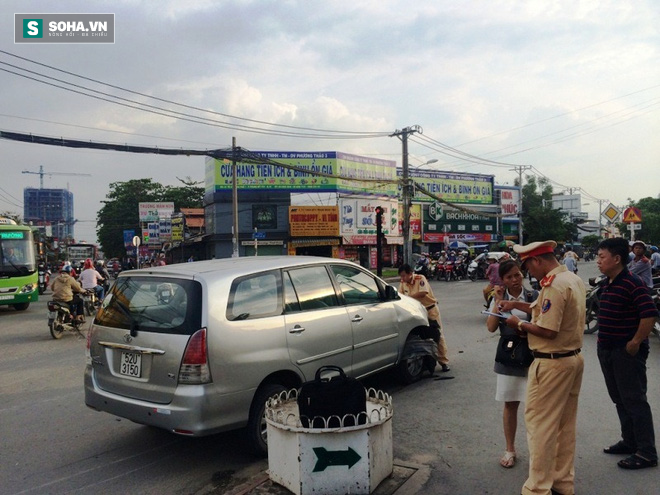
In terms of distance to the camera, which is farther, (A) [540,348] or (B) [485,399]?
(B) [485,399]

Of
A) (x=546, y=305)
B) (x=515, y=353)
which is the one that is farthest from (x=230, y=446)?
(x=546, y=305)

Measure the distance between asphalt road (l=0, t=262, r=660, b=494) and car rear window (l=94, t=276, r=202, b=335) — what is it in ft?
3.83

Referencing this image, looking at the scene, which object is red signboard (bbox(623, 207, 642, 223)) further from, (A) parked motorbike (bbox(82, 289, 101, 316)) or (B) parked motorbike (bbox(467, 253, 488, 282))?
(A) parked motorbike (bbox(82, 289, 101, 316))

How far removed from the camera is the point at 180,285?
4.34 m

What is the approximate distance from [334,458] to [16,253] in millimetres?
15871

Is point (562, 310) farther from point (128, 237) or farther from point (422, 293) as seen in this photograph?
point (128, 237)

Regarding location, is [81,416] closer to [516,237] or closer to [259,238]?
[259,238]

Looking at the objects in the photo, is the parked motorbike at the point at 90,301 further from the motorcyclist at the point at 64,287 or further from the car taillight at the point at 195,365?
the car taillight at the point at 195,365

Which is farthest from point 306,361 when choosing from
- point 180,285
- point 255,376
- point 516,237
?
point 516,237

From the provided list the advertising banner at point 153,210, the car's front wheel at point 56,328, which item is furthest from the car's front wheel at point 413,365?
the advertising banner at point 153,210

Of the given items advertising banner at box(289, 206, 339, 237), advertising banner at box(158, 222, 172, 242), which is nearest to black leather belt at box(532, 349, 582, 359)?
advertising banner at box(289, 206, 339, 237)

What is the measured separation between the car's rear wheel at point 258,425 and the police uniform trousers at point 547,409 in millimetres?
2036

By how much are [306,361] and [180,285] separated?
4.29 feet

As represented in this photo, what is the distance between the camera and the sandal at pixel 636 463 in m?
3.96
